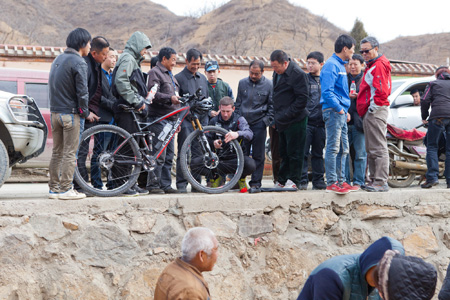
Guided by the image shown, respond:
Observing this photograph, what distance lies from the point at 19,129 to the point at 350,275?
12.3ft

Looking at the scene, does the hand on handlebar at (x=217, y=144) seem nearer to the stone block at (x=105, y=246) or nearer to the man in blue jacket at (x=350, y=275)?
the stone block at (x=105, y=246)

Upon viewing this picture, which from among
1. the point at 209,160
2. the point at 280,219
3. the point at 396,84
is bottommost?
the point at 280,219

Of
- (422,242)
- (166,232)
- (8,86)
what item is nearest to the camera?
(166,232)

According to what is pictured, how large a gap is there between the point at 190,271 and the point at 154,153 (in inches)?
A: 112

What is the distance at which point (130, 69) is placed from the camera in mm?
5633

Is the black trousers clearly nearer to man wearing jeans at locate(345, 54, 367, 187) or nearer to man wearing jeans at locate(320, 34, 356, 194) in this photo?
man wearing jeans at locate(320, 34, 356, 194)

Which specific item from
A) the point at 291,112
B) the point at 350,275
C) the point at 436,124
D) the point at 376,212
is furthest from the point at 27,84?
the point at 350,275

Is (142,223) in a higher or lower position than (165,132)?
lower

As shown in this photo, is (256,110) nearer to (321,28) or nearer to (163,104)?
(163,104)

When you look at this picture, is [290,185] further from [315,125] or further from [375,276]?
[375,276]

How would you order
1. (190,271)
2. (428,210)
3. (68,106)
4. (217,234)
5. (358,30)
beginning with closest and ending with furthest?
(190,271)
(68,106)
(217,234)
(428,210)
(358,30)

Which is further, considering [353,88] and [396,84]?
[396,84]

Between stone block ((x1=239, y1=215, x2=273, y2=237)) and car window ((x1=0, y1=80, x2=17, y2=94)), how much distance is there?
18.9 ft

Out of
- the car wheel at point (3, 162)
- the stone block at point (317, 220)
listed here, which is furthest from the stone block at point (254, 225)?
the car wheel at point (3, 162)
